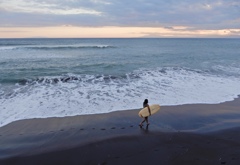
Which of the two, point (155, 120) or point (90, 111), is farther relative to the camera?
point (90, 111)

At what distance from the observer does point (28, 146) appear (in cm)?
976

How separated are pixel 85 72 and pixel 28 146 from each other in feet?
60.8

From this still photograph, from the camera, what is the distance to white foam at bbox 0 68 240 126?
47.2ft

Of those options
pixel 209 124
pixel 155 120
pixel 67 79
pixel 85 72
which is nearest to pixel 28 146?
pixel 155 120

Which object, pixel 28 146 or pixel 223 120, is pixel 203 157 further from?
pixel 28 146

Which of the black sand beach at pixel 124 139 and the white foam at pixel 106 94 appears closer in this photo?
the black sand beach at pixel 124 139

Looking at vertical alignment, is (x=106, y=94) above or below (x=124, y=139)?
above

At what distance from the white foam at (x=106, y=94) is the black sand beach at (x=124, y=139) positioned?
1354 millimetres

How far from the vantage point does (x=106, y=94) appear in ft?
58.4

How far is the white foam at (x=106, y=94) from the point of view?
47.2 ft

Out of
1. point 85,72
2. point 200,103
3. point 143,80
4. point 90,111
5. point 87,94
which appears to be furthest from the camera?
point 85,72

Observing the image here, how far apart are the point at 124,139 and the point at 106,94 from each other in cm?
776

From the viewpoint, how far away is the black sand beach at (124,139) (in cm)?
875

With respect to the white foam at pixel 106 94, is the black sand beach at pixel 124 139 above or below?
below
